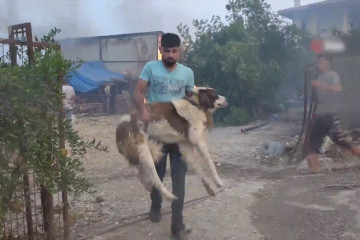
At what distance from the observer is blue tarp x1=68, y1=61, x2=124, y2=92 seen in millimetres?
18062

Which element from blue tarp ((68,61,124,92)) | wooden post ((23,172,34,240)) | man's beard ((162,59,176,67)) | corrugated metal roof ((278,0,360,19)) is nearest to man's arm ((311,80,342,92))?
man's beard ((162,59,176,67))

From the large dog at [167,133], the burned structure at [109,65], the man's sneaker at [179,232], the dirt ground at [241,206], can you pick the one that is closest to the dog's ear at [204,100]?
the large dog at [167,133]

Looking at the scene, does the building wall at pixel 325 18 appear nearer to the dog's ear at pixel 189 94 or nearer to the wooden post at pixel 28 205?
the dog's ear at pixel 189 94

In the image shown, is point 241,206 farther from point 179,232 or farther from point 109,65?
point 109,65

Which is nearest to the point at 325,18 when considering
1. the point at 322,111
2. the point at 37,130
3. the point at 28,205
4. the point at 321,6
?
the point at 321,6

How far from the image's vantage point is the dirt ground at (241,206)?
165 inches

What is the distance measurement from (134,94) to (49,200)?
44.1 inches

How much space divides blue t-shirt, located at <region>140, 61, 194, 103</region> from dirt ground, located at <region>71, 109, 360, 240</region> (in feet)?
4.06

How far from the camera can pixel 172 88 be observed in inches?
158

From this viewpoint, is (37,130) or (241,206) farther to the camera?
(241,206)

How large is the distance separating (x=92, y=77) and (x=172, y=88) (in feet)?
50.0

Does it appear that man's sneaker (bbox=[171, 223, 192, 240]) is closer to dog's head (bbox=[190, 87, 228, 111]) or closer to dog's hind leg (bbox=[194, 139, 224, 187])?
dog's hind leg (bbox=[194, 139, 224, 187])

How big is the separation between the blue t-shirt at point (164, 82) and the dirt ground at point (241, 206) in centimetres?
124

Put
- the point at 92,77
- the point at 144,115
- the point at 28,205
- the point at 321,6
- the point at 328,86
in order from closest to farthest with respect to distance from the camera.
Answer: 1. the point at 28,205
2. the point at 144,115
3. the point at 328,86
4. the point at 92,77
5. the point at 321,6
